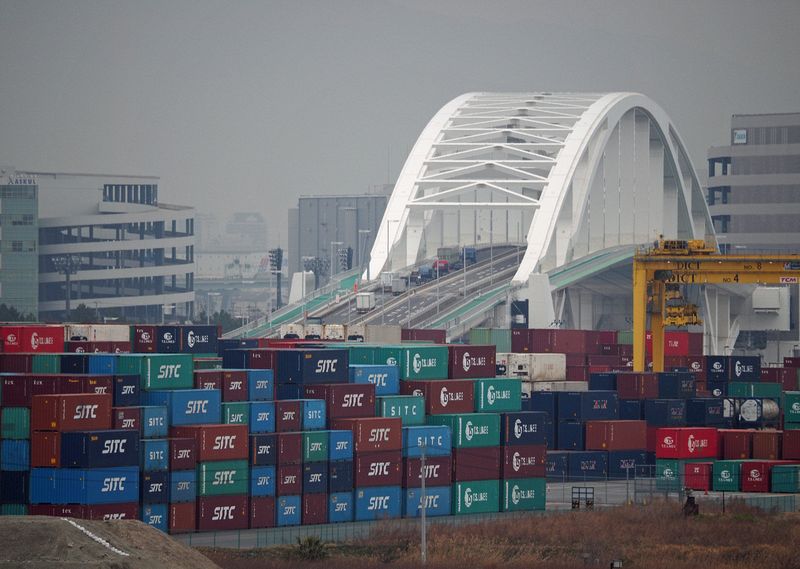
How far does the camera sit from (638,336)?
91812 millimetres

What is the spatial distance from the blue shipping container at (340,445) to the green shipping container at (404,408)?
278cm

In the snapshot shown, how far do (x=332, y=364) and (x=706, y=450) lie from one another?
18.9 metres

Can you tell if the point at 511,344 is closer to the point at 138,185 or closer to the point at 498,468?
the point at 498,468

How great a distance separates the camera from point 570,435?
6906 cm

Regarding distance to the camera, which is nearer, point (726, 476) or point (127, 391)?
point (127, 391)

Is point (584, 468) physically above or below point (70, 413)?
below

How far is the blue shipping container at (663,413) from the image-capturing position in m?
72.2

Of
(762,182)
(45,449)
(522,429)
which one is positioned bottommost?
(45,449)

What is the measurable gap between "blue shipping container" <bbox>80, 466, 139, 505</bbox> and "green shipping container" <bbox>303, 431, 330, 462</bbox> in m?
6.41

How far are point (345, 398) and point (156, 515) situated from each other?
924 centimetres

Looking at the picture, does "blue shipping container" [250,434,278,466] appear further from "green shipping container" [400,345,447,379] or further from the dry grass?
"green shipping container" [400,345,447,379]

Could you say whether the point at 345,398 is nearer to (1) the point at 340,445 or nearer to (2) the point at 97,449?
(1) the point at 340,445

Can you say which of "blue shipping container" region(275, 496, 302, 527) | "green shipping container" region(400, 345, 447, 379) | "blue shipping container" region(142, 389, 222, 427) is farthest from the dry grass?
"green shipping container" region(400, 345, 447, 379)

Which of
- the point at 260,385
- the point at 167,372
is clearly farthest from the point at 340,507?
the point at 167,372
